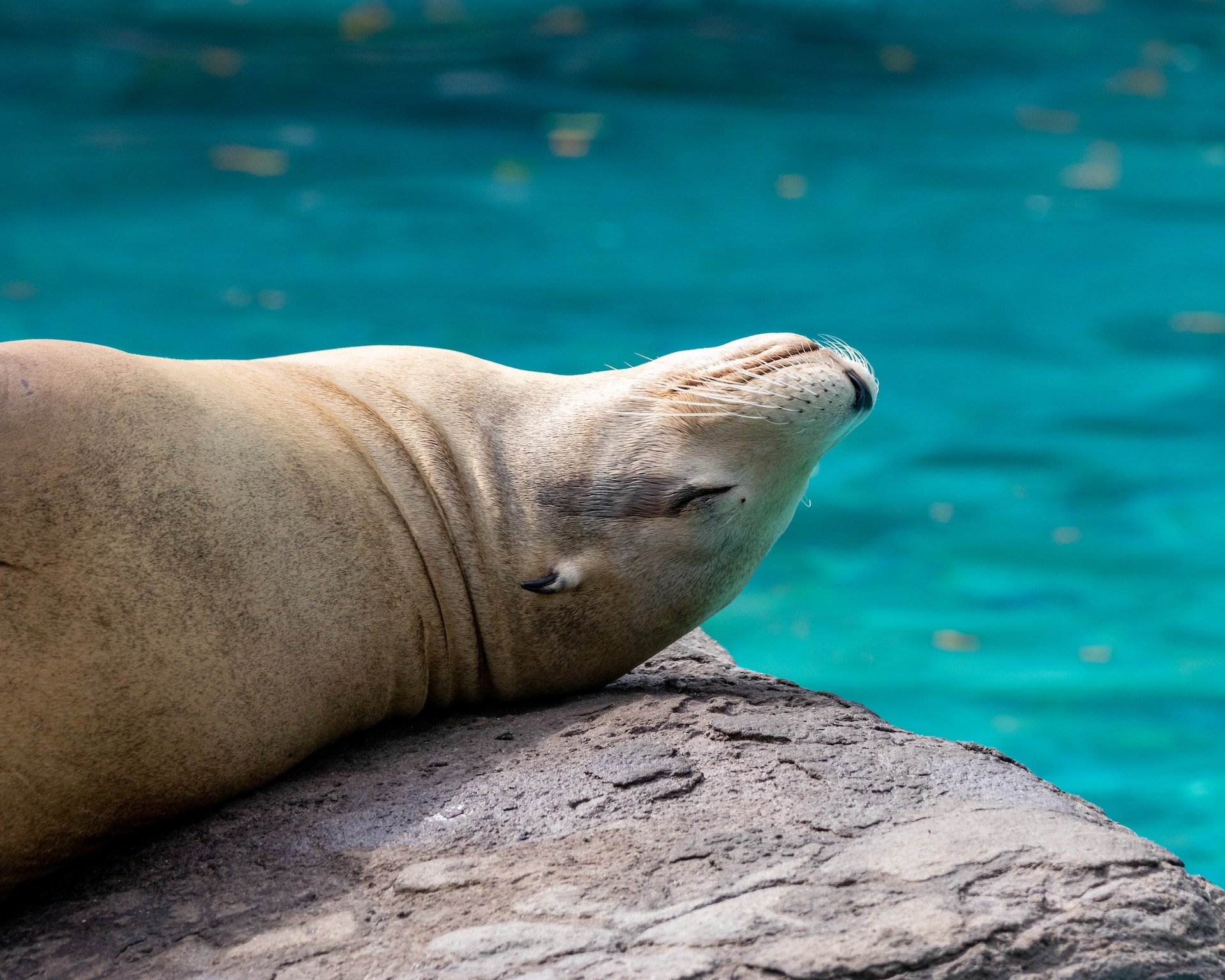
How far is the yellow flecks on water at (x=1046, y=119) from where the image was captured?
10805 millimetres

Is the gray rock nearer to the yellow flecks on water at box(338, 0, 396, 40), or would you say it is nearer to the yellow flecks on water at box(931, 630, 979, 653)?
the yellow flecks on water at box(931, 630, 979, 653)

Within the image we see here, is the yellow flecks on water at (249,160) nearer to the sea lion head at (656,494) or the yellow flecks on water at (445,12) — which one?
the yellow flecks on water at (445,12)

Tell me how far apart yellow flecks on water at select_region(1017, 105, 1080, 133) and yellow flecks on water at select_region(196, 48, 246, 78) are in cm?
648

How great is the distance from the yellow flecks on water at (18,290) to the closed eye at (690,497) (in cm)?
812

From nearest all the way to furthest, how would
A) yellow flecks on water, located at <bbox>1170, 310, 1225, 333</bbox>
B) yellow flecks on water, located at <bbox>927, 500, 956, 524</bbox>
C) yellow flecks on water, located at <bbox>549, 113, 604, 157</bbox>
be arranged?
yellow flecks on water, located at <bbox>927, 500, 956, 524</bbox>, yellow flecks on water, located at <bbox>1170, 310, 1225, 333</bbox>, yellow flecks on water, located at <bbox>549, 113, 604, 157</bbox>

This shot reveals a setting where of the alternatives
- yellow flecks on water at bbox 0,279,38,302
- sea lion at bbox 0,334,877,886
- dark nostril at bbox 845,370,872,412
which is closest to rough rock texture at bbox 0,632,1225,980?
sea lion at bbox 0,334,877,886

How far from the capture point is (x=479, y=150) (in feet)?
34.4

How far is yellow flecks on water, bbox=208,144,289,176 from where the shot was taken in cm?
1047

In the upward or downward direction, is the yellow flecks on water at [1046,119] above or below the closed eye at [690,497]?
above

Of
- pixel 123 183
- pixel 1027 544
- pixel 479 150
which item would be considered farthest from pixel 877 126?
pixel 123 183

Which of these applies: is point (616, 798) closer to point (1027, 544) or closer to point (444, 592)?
point (444, 592)

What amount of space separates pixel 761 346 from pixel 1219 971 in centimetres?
179

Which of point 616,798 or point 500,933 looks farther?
point 616,798

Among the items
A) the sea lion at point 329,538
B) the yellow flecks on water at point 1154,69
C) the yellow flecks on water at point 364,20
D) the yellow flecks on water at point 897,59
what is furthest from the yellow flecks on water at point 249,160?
the sea lion at point 329,538
